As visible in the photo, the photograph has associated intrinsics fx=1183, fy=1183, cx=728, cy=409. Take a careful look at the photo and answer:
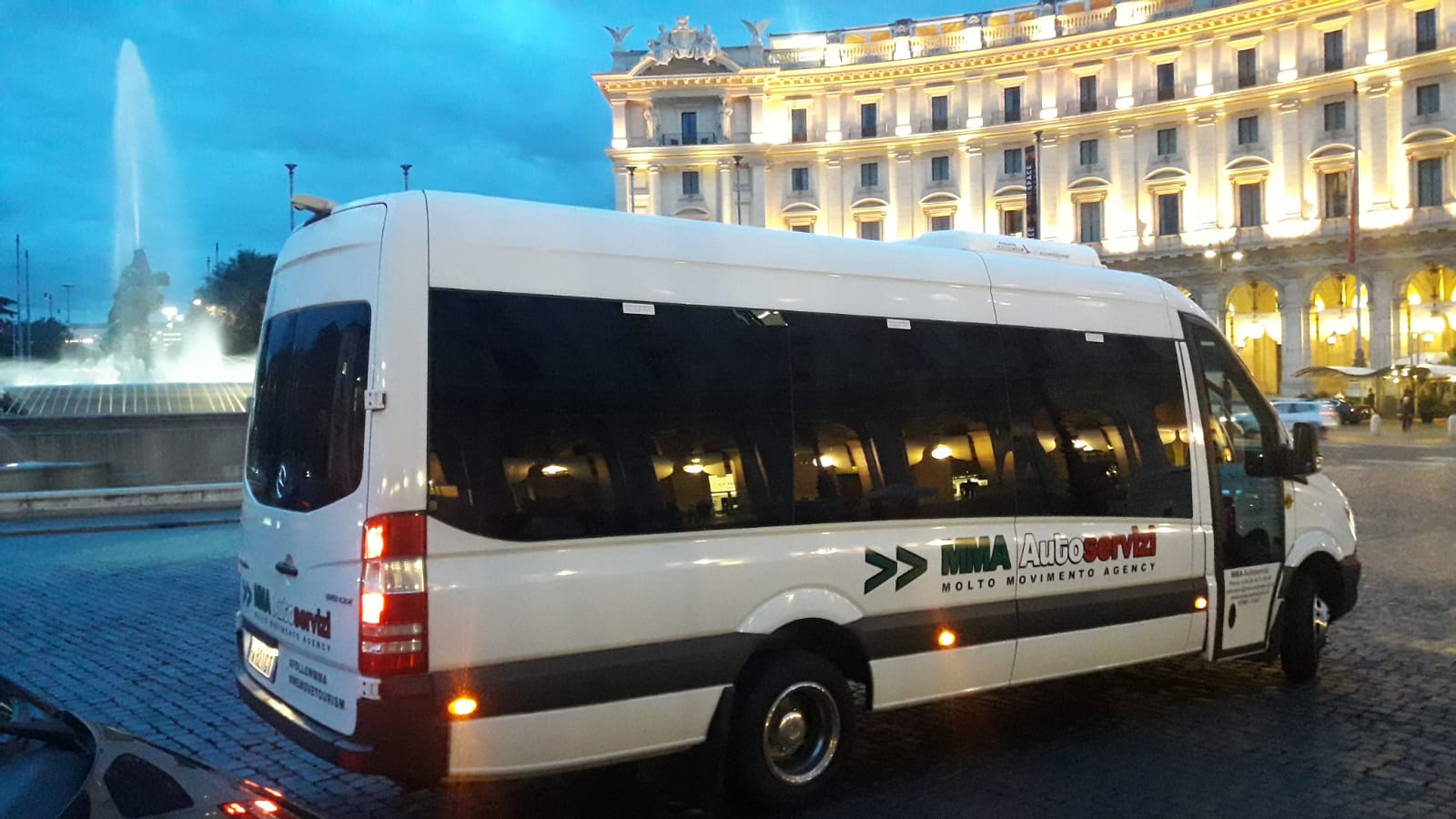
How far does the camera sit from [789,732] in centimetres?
512

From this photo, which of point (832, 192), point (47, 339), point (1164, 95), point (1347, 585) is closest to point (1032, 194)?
point (1164, 95)

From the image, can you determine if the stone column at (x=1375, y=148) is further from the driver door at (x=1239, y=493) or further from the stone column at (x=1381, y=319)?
the driver door at (x=1239, y=493)

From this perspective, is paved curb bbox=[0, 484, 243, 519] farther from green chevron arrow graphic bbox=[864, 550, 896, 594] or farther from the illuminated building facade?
the illuminated building facade

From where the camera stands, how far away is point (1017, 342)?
6.10 m

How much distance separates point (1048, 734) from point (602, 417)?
3217 mm

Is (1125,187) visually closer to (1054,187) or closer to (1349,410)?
(1054,187)

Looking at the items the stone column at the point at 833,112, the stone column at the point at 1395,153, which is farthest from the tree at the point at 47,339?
the stone column at the point at 1395,153

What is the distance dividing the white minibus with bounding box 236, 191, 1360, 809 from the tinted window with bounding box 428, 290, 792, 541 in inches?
0.4

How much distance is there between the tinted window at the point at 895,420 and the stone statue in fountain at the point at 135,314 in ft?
105

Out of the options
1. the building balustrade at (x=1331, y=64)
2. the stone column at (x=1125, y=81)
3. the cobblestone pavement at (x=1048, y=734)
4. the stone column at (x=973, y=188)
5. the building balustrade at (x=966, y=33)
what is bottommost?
the cobblestone pavement at (x=1048, y=734)

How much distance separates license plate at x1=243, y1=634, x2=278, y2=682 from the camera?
15.9ft

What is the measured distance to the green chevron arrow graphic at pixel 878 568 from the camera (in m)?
5.26

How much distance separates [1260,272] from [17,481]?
188 ft

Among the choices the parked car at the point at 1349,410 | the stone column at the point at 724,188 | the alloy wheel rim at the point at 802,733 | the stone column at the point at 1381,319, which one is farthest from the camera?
the stone column at the point at 724,188
